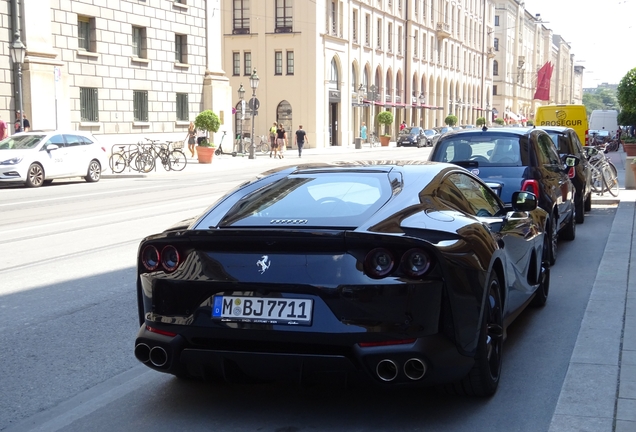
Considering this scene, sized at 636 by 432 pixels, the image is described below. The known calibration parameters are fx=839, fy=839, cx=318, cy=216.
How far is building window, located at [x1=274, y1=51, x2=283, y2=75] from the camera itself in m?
57.6

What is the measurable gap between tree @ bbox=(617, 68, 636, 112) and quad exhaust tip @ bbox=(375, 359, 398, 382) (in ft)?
63.3

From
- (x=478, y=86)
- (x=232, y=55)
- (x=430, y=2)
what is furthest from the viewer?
(x=478, y=86)

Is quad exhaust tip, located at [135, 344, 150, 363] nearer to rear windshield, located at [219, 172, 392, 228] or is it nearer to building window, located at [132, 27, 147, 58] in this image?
rear windshield, located at [219, 172, 392, 228]

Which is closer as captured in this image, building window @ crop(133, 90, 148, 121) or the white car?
the white car

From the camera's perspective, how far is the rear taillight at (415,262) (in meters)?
4.25

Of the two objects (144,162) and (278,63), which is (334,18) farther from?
→ (144,162)

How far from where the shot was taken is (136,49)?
3756cm

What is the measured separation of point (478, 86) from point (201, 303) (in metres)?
110

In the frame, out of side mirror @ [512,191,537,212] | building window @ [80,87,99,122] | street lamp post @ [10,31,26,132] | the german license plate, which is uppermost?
street lamp post @ [10,31,26,132]

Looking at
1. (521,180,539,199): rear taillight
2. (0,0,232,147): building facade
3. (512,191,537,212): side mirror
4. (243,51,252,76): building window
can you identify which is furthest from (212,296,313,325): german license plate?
(243,51,252,76): building window

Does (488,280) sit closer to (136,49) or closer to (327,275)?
(327,275)

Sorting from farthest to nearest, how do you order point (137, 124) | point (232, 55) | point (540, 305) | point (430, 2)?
point (430, 2) < point (232, 55) < point (137, 124) < point (540, 305)

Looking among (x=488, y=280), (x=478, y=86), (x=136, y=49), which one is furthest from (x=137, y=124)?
(x=478, y=86)

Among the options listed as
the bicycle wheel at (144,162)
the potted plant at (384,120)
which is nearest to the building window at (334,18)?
the potted plant at (384,120)
